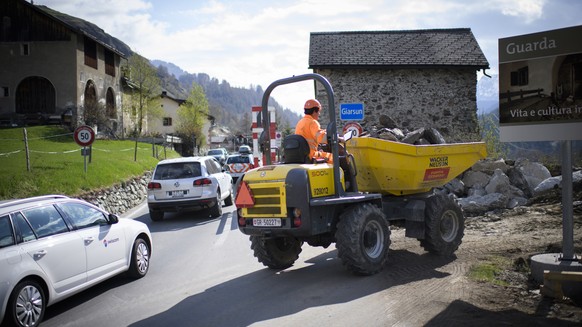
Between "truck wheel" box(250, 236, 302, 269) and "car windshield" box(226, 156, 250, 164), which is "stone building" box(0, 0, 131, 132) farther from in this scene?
"truck wheel" box(250, 236, 302, 269)

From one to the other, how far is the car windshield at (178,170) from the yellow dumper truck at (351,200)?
7.30 metres

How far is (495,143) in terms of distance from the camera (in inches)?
719

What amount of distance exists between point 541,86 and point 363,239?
326 centimetres

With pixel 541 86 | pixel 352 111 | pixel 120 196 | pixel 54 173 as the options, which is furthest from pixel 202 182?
pixel 541 86

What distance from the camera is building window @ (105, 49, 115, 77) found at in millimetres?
48000

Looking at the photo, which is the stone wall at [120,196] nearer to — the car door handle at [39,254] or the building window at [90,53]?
the car door handle at [39,254]

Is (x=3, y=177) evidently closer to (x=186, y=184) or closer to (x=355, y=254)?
(x=186, y=184)

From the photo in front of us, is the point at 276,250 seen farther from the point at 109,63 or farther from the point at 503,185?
the point at 109,63

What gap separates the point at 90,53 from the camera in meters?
43.8

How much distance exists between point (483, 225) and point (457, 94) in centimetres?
1573

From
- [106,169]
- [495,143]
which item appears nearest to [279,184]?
[495,143]

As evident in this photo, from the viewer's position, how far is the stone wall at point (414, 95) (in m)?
24.9

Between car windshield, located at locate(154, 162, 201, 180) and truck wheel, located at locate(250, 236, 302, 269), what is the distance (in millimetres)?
7311

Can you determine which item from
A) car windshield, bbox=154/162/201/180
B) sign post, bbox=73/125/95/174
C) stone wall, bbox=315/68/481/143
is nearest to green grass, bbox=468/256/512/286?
car windshield, bbox=154/162/201/180
